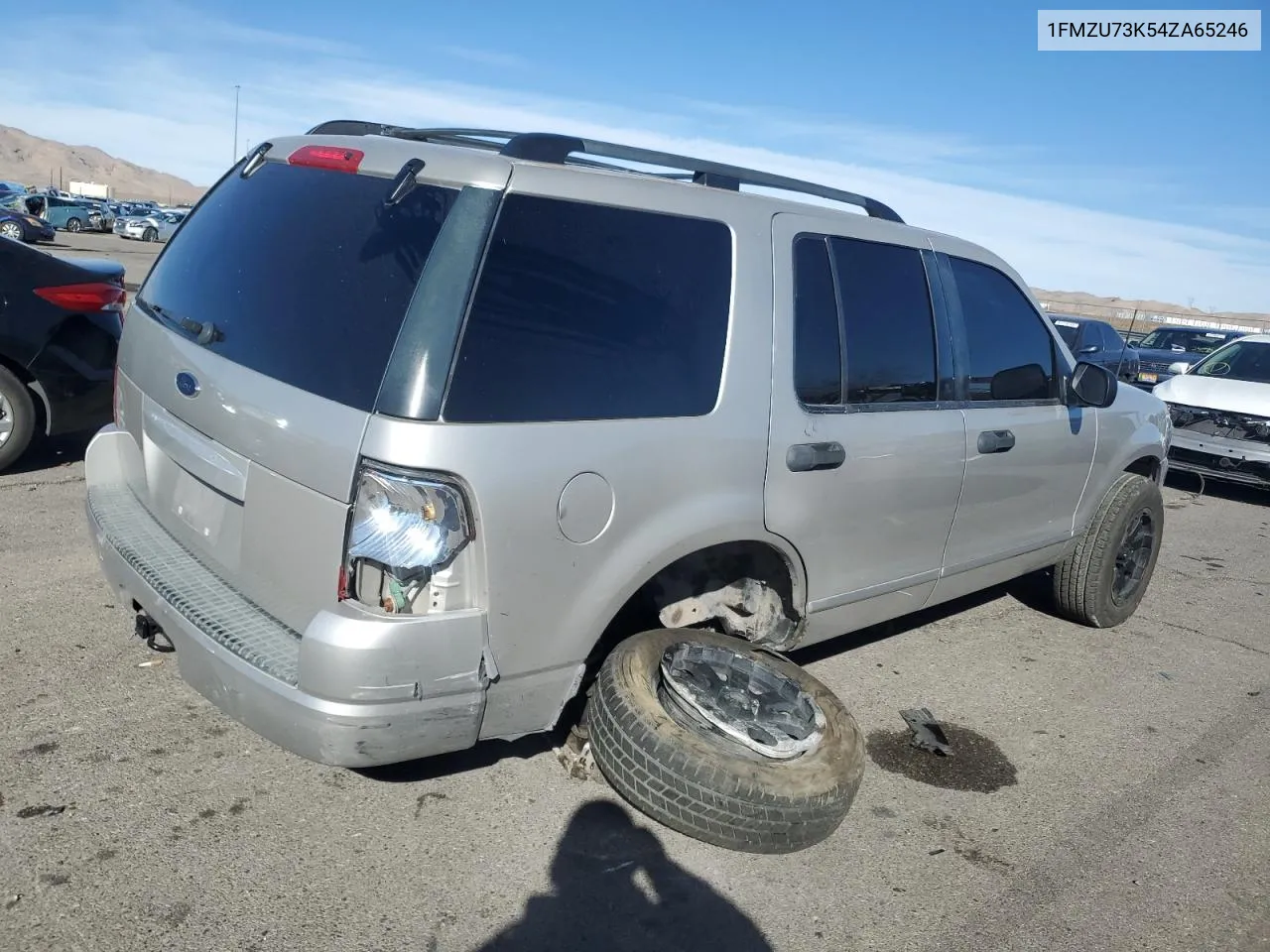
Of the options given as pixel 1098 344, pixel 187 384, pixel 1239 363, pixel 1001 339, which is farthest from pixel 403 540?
pixel 1098 344

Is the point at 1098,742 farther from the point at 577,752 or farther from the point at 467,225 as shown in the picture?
the point at 467,225

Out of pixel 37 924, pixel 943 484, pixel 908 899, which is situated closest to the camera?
pixel 37 924

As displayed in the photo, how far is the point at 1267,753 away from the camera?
414cm

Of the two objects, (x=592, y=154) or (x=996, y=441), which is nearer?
(x=592, y=154)

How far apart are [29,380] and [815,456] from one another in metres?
4.92

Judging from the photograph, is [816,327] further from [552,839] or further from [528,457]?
[552,839]

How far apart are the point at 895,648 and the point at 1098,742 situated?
3.34ft

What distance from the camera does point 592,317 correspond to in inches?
110

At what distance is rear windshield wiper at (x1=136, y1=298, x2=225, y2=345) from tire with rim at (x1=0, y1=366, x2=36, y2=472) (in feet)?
10.1

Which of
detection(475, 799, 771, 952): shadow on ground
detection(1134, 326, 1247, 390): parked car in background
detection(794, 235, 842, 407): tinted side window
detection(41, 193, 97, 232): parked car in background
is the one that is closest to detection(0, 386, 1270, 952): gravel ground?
detection(475, 799, 771, 952): shadow on ground

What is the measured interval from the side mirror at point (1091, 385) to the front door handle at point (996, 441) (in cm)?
61

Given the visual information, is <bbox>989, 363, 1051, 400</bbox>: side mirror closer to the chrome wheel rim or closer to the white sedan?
the chrome wheel rim

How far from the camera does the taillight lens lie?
2494mm

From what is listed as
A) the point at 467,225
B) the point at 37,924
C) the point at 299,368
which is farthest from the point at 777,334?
the point at 37,924
